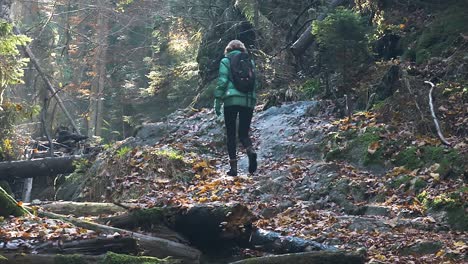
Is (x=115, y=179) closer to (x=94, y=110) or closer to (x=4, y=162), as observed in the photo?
(x=4, y=162)

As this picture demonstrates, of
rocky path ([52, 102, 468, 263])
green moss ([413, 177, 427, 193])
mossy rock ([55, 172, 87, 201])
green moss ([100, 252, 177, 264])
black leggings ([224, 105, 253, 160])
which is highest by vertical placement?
black leggings ([224, 105, 253, 160])

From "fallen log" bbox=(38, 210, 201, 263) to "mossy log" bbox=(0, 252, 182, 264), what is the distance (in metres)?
0.87

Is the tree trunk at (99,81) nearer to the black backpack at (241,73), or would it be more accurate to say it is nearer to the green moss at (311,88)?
the green moss at (311,88)

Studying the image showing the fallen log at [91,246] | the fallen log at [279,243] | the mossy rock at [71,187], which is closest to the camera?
the fallen log at [91,246]

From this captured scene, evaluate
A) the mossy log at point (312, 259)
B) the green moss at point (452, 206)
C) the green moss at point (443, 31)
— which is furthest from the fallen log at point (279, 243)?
the green moss at point (443, 31)

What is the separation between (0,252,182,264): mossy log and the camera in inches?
249

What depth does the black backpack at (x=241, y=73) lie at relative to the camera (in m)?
12.1

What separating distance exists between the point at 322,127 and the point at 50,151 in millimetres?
8100

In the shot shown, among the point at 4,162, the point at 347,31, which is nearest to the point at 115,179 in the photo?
the point at 4,162

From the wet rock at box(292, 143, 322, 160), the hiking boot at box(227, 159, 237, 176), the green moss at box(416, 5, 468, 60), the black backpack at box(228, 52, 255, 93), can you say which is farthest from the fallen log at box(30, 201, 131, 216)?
the green moss at box(416, 5, 468, 60)

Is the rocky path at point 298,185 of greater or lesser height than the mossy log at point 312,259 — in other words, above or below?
below

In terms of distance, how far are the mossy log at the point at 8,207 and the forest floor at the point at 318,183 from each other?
14.3 inches

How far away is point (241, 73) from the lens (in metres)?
12.2

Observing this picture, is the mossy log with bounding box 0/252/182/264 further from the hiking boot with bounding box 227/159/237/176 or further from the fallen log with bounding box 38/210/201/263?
the hiking boot with bounding box 227/159/237/176
